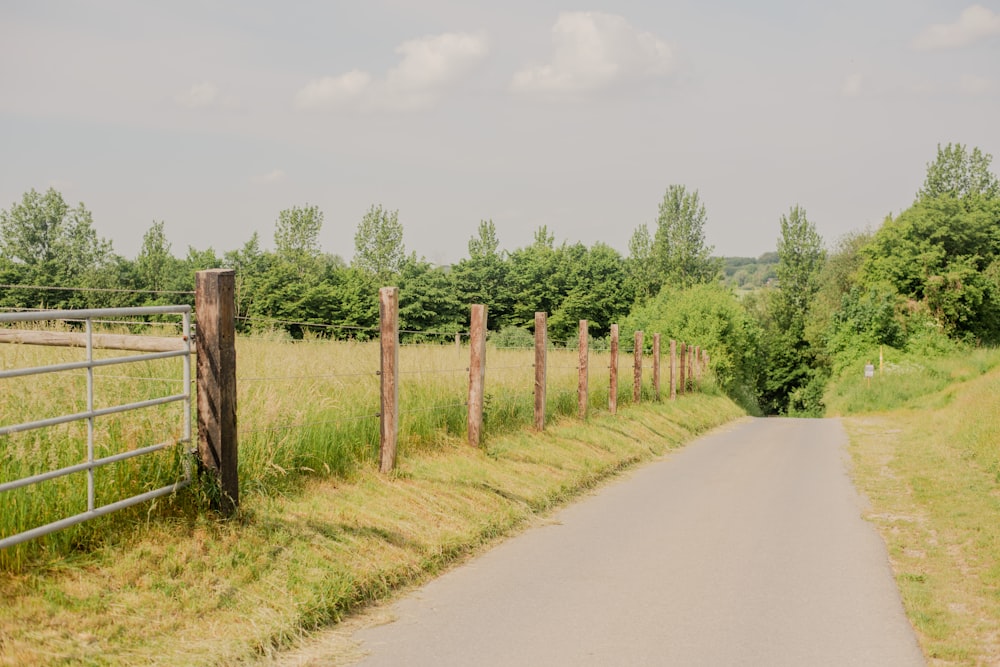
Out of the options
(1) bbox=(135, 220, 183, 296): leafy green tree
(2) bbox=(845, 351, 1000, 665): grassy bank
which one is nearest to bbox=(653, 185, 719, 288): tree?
(1) bbox=(135, 220, 183, 296): leafy green tree

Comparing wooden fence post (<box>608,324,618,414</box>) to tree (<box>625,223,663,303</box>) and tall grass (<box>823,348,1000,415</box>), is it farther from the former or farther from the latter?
tree (<box>625,223,663,303</box>)

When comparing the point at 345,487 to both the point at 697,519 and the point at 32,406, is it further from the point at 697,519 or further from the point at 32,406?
the point at 697,519

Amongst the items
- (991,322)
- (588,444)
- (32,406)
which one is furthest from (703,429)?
(991,322)

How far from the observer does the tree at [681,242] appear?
8844 centimetres

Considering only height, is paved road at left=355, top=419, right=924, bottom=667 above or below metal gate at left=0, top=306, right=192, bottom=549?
below

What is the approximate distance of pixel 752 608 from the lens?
6609 mm

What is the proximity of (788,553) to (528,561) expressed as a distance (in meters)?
2.55

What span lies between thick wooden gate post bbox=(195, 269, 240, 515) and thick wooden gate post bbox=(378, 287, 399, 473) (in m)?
2.94

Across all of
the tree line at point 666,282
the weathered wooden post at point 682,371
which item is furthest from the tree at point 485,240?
the weathered wooden post at point 682,371

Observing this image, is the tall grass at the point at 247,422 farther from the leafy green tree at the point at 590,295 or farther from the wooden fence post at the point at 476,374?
the leafy green tree at the point at 590,295

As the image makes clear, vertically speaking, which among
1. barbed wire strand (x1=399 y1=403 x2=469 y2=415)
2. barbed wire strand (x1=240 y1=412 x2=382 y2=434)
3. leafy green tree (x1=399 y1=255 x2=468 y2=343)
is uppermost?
leafy green tree (x1=399 y1=255 x2=468 y2=343)

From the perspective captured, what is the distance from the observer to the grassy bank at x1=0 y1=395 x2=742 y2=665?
4992 mm

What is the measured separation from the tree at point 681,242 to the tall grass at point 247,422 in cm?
7622

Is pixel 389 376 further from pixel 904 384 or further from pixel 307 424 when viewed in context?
pixel 904 384
